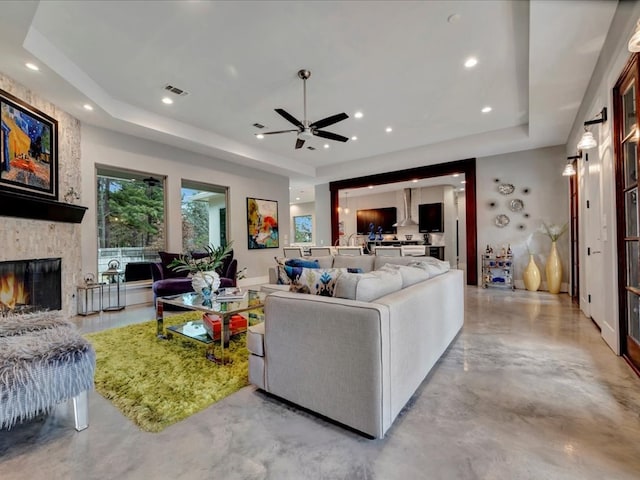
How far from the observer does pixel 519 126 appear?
543 cm

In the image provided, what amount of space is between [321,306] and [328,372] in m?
0.37

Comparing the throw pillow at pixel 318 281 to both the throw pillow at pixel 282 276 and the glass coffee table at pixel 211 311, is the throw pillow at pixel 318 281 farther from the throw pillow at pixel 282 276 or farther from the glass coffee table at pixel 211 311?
the throw pillow at pixel 282 276

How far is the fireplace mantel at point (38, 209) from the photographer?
3107 mm

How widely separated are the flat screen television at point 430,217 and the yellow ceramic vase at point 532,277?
416cm

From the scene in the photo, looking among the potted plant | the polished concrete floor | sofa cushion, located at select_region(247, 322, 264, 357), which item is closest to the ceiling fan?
the potted plant

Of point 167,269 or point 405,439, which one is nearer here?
point 405,439

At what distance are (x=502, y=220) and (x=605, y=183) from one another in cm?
359

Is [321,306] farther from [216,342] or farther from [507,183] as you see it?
[507,183]

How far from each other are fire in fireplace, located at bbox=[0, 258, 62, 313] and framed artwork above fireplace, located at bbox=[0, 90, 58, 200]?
0.86 m

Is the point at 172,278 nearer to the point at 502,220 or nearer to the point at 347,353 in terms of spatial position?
the point at 347,353

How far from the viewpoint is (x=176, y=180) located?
18.8 feet

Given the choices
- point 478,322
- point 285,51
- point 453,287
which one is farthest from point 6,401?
point 478,322

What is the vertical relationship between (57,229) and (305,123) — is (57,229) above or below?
below

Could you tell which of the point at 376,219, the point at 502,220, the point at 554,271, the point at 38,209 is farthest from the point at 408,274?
the point at 376,219
